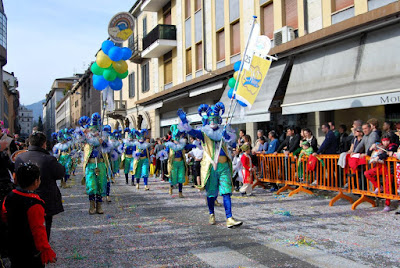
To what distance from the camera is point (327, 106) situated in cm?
1044

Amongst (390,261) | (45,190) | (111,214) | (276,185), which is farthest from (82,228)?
(276,185)

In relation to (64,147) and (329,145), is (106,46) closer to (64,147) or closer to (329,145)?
(329,145)

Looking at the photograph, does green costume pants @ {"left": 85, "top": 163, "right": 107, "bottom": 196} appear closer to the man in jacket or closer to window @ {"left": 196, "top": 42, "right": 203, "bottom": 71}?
the man in jacket

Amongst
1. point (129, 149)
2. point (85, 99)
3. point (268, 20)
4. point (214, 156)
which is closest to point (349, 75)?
point (268, 20)

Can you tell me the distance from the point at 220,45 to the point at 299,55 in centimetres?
633

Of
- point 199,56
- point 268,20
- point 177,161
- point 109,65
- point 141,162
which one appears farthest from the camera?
point 199,56

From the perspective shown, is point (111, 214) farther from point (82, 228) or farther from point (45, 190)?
point (45, 190)

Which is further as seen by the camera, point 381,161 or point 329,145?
point 329,145

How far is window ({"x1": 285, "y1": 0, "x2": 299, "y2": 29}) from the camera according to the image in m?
13.0

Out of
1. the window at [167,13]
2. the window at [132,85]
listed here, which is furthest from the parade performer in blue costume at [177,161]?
the window at [132,85]

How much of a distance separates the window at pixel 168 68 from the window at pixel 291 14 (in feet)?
37.4

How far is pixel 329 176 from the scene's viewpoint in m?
8.56

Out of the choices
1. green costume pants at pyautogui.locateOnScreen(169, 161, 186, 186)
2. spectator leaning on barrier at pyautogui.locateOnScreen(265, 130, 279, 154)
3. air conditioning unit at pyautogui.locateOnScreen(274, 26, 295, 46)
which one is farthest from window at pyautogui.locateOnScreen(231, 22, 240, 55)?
green costume pants at pyautogui.locateOnScreen(169, 161, 186, 186)

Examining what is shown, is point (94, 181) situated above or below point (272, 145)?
below
